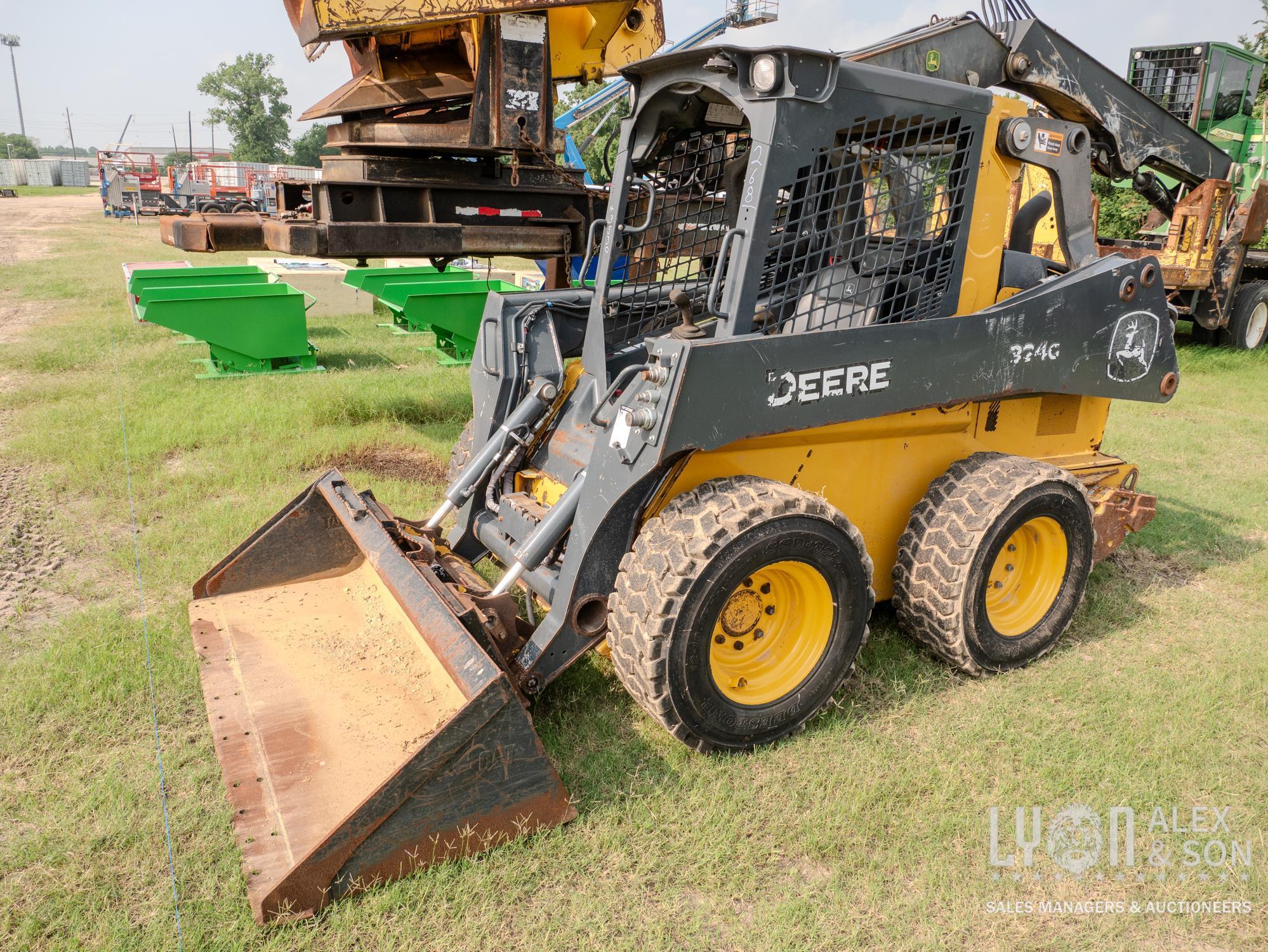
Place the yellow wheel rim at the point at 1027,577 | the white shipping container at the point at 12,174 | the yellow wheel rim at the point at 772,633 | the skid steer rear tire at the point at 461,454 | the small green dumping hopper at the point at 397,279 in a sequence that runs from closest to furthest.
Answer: the yellow wheel rim at the point at 772,633
the yellow wheel rim at the point at 1027,577
the skid steer rear tire at the point at 461,454
the small green dumping hopper at the point at 397,279
the white shipping container at the point at 12,174

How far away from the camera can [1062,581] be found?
405 centimetres

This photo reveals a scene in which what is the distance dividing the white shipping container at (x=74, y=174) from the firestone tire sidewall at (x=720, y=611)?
3402 inches

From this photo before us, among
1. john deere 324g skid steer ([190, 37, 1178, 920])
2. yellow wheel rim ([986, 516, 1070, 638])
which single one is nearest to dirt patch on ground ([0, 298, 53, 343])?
john deere 324g skid steer ([190, 37, 1178, 920])

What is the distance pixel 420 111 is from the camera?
614cm

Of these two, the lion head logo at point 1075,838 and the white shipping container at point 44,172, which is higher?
the white shipping container at point 44,172

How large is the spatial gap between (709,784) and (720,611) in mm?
587

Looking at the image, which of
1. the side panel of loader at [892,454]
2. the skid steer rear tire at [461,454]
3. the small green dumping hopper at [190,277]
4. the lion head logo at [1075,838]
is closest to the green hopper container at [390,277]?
the small green dumping hopper at [190,277]

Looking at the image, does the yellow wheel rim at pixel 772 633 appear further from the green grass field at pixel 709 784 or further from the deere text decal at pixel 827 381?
the deere text decal at pixel 827 381

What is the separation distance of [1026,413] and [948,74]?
→ 4.98 feet

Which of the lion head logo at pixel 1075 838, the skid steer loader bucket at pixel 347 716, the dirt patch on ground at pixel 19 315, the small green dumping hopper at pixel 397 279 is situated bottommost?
the lion head logo at pixel 1075 838

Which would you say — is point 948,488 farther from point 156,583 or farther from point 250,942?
point 156,583

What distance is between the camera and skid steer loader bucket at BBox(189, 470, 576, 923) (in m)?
2.56

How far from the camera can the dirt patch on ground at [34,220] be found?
21.5m

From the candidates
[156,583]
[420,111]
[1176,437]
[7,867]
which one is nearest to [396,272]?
[420,111]
